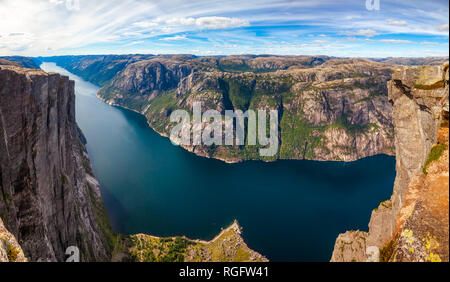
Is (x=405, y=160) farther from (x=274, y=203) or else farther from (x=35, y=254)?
Answer: (x=274, y=203)

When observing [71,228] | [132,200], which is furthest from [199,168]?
[71,228]

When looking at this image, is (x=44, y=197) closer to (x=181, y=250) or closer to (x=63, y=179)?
(x=63, y=179)
